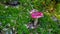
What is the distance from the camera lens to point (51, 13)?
8.32ft

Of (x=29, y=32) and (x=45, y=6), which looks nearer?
(x=29, y=32)

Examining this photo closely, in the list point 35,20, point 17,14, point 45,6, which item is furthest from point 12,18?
point 45,6

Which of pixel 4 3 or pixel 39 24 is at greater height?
pixel 4 3

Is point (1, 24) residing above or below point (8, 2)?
below

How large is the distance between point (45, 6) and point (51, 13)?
5.8 inches

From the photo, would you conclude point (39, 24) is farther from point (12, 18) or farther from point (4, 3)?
point (4, 3)

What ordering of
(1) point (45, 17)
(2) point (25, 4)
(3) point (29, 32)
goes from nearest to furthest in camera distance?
(3) point (29, 32)
(1) point (45, 17)
(2) point (25, 4)

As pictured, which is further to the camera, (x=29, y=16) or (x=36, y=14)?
(x=29, y=16)

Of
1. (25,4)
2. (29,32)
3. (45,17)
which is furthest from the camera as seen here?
(25,4)

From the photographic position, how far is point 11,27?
2307 millimetres

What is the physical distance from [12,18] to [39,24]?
0.36 metres

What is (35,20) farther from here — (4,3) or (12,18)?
(4,3)

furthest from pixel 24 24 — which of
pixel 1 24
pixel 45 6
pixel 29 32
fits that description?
pixel 45 6

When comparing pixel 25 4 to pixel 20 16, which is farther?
pixel 25 4
